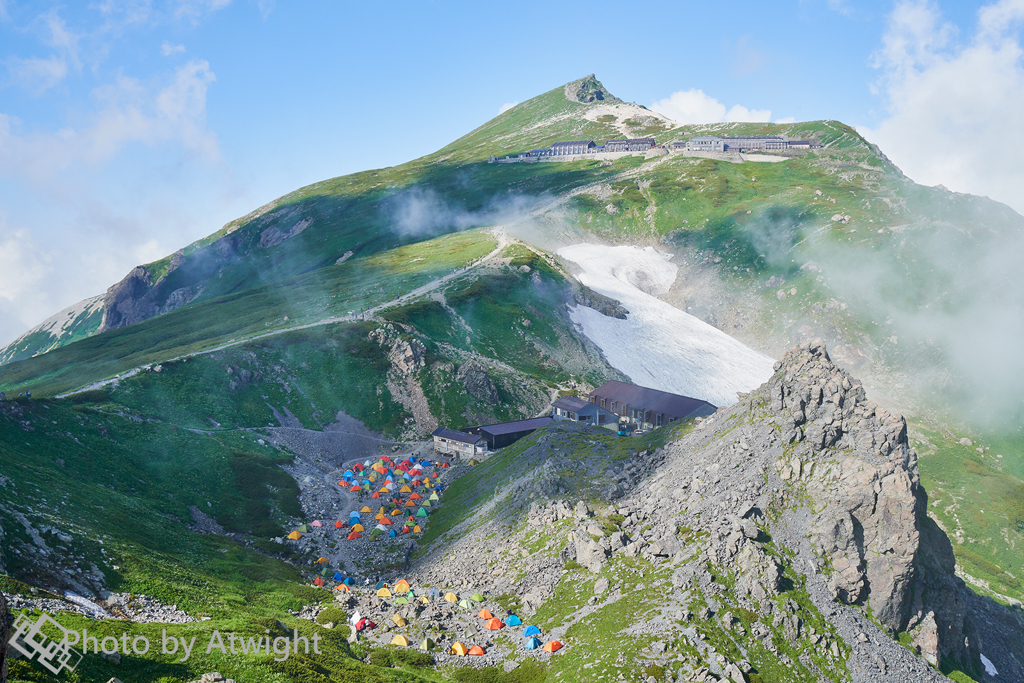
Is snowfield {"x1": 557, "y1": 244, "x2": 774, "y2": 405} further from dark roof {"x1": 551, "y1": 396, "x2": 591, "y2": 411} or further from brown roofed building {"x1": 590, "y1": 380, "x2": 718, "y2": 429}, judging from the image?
dark roof {"x1": 551, "y1": 396, "x2": 591, "y2": 411}

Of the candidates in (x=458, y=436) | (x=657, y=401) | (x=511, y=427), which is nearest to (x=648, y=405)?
(x=657, y=401)

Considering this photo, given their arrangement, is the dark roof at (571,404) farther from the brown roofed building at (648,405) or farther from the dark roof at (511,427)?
the dark roof at (511,427)

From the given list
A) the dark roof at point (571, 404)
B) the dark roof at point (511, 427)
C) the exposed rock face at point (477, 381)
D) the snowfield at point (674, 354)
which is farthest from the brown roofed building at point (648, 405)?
the snowfield at point (674, 354)

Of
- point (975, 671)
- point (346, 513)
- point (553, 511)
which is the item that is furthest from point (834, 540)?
point (346, 513)

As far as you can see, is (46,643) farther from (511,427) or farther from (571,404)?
(571,404)

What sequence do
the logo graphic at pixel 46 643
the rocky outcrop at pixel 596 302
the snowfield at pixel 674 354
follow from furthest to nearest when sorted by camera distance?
the rocky outcrop at pixel 596 302 → the snowfield at pixel 674 354 → the logo graphic at pixel 46 643

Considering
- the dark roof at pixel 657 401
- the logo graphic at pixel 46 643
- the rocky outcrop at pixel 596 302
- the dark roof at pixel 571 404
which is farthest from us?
the rocky outcrop at pixel 596 302

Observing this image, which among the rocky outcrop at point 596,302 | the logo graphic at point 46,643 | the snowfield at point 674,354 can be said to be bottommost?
the snowfield at point 674,354
